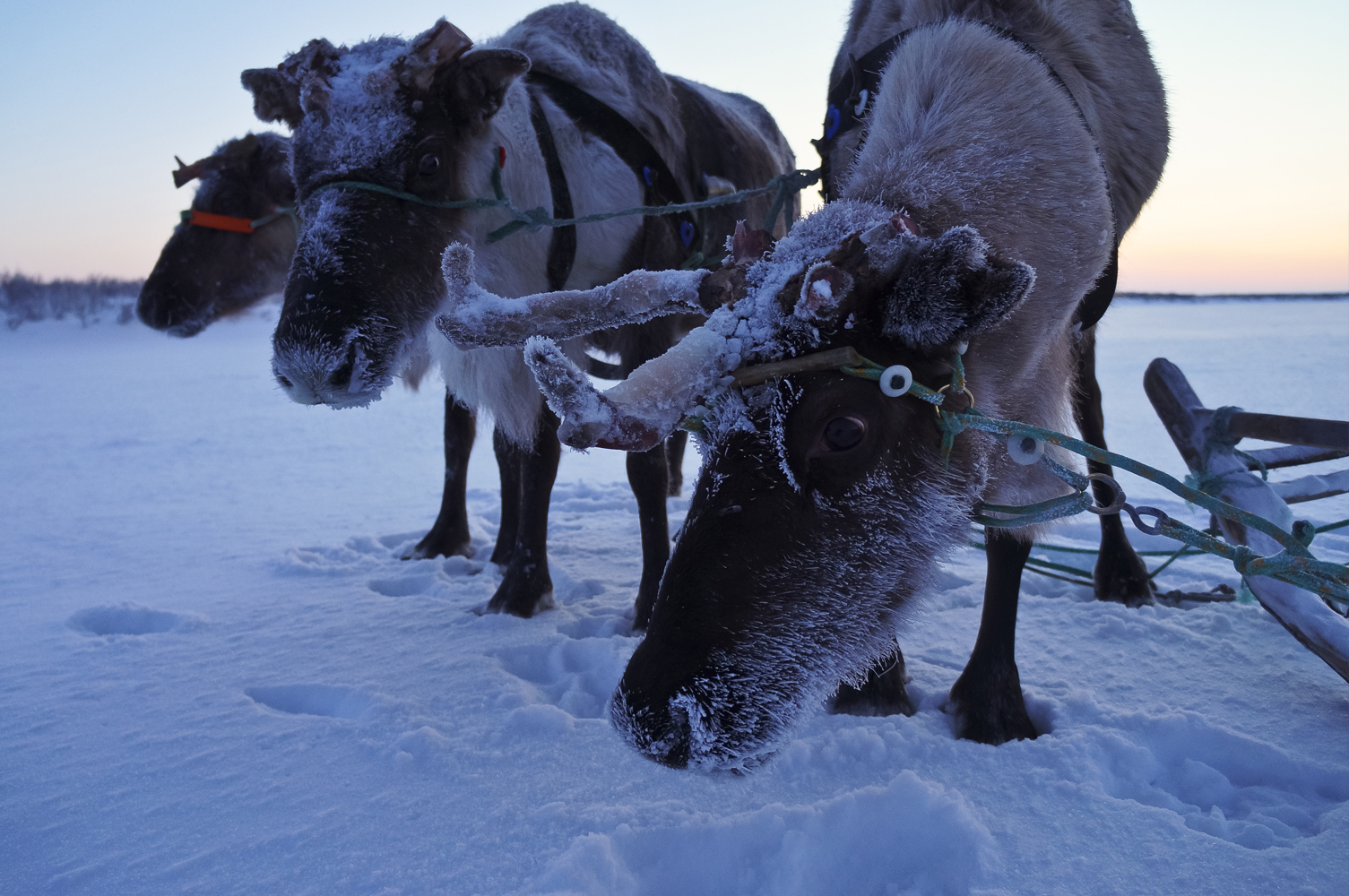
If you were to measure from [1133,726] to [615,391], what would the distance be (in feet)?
6.07

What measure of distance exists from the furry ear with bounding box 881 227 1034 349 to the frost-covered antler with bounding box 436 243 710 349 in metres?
0.42

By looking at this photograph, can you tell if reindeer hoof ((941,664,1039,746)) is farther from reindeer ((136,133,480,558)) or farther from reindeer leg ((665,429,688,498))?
reindeer leg ((665,429,688,498))

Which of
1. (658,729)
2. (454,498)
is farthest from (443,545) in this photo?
(658,729)

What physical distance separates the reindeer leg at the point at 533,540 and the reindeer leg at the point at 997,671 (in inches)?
71.9

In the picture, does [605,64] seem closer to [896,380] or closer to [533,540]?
[533,540]

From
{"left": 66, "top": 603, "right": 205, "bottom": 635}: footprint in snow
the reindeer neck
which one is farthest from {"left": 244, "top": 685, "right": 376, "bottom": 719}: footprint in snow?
the reindeer neck

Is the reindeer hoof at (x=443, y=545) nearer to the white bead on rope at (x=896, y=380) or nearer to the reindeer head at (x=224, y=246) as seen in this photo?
the reindeer head at (x=224, y=246)

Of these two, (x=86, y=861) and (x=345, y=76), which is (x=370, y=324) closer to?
(x=345, y=76)

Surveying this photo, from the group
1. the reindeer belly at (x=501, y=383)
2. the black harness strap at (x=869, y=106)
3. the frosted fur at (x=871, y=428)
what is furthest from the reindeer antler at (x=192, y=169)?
the frosted fur at (x=871, y=428)

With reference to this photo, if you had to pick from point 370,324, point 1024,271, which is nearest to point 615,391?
point 1024,271

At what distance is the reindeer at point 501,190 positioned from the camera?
268 centimetres

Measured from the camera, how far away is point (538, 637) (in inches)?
124

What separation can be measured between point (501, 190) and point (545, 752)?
2.03 meters

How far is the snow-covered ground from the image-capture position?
174cm
